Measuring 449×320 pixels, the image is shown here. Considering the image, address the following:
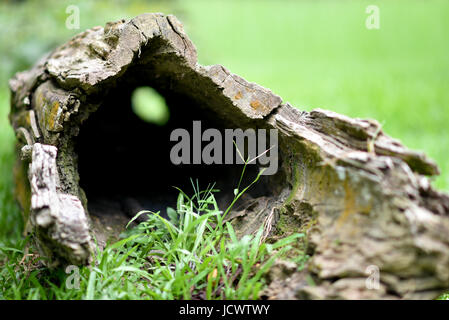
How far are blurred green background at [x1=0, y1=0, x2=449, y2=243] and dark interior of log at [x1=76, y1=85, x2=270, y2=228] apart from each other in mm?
693

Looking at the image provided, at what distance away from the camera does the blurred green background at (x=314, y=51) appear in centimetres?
514

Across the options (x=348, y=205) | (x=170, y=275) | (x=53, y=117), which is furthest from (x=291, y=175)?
(x=53, y=117)

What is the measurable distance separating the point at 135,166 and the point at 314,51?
7.43m

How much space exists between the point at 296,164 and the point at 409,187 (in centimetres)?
64

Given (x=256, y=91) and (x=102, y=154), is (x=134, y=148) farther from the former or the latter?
(x=256, y=91)

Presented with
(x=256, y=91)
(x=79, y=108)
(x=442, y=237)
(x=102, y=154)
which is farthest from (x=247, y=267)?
(x=102, y=154)

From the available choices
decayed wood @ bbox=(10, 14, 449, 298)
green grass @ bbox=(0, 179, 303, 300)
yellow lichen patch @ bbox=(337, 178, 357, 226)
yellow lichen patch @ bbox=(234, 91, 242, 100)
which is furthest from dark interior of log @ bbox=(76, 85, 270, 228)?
yellow lichen patch @ bbox=(337, 178, 357, 226)

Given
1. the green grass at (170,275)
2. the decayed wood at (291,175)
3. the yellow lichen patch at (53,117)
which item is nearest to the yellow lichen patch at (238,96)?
the decayed wood at (291,175)

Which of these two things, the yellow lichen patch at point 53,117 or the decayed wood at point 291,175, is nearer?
the decayed wood at point 291,175

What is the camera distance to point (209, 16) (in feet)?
39.3

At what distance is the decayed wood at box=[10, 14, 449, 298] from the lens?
1.63 m

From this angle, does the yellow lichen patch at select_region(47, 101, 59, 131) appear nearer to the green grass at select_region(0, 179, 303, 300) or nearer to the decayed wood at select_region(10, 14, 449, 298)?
the decayed wood at select_region(10, 14, 449, 298)

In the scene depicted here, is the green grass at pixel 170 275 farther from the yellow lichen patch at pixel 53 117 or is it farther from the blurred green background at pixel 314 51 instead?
the blurred green background at pixel 314 51

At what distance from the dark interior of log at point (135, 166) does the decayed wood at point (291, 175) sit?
0.40 m
